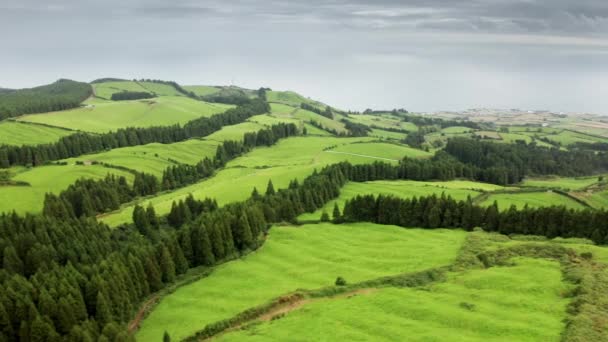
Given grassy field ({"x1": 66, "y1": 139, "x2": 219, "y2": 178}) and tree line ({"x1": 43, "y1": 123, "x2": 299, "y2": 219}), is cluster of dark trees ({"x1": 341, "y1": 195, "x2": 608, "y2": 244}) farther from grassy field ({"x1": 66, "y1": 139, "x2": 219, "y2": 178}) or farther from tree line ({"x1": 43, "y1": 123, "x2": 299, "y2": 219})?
grassy field ({"x1": 66, "y1": 139, "x2": 219, "y2": 178})

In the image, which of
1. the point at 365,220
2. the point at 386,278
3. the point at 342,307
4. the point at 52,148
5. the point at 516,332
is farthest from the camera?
the point at 52,148

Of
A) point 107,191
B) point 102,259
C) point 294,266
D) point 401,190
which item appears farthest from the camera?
point 107,191

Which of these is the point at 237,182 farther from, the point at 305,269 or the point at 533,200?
the point at 533,200

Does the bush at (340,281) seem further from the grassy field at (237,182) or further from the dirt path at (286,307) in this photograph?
the grassy field at (237,182)

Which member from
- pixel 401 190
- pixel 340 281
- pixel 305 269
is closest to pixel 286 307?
pixel 340 281

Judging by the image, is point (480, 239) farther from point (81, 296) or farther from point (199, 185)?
point (199, 185)

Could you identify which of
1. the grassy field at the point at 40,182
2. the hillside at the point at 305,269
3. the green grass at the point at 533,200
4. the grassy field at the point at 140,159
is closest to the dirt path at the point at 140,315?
the hillside at the point at 305,269

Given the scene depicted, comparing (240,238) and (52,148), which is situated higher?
(52,148)

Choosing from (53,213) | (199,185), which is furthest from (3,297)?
(199,185)
